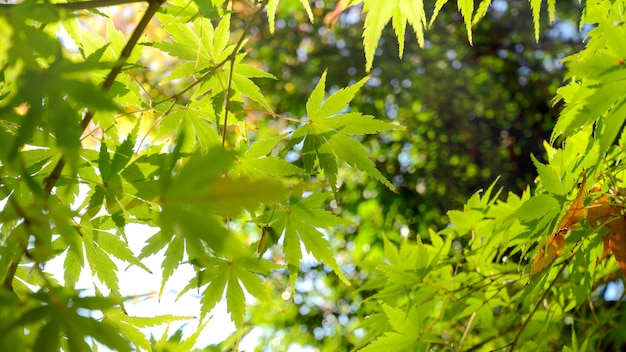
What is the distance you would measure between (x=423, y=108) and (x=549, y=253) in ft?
9.55

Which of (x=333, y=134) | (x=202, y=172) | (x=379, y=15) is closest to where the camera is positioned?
(x=202, y=172)

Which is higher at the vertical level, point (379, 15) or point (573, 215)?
point (379, 15)

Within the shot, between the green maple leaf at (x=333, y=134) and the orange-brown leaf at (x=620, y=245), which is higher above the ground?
the green maple leaf at (x=333, y=134)

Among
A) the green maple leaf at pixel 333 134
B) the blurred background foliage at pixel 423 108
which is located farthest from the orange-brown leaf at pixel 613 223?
the blurred background foliage at pixel 423 108

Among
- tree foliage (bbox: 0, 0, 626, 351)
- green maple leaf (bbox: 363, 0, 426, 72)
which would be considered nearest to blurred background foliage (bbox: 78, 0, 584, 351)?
tree foliage (bbox: 0, 0, 626, 351)

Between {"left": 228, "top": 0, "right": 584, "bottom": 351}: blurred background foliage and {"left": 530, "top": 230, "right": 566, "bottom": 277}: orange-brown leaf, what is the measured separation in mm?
2370

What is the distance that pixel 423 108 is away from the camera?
375 centimetres

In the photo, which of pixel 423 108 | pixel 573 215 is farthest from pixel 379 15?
pixel 423 108

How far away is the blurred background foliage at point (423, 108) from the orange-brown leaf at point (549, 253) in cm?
237

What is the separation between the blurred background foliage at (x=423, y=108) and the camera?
348 cm

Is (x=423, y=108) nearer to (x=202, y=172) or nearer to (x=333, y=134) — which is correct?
(x=333, y=134)

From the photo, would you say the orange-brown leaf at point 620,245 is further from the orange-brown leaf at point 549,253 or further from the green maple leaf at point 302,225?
the green maple leaf at point 302,225

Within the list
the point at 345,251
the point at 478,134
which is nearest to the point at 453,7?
the point at 478,134

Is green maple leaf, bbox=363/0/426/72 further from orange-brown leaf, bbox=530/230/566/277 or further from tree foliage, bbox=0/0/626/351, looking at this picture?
orange-brown leaf, bbox=530/230/566/277
